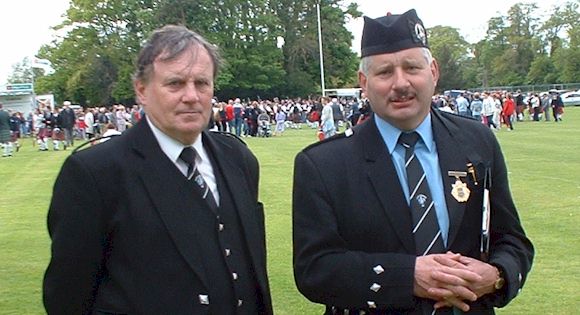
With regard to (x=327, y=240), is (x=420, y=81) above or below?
above

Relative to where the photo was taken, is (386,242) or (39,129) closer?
(386,242)

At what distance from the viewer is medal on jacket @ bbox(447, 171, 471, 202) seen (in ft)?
9.58

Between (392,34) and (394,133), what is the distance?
389 mm

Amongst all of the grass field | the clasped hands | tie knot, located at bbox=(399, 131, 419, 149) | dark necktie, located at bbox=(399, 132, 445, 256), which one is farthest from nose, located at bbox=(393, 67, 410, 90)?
the grass field

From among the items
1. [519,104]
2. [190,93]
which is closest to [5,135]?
[519,104]

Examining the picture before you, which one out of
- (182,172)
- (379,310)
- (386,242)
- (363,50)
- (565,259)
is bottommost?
(565,259)

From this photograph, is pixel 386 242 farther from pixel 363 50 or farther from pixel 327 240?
pixel 363 50

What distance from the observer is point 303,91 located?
72.0 meters

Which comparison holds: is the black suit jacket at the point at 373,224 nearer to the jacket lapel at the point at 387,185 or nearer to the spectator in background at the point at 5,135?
the jacket lapel at the point at 387,185

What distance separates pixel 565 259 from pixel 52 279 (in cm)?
646

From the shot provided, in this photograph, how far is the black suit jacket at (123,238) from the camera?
2936mm

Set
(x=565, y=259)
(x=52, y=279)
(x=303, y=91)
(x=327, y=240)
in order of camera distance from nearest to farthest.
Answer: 1. (x=327, y=240)
2. (x=52, y=279)
3. (x=565, y=259)
4. (x=303, y=91)

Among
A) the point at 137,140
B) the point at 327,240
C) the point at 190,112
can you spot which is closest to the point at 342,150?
the point at 327,240

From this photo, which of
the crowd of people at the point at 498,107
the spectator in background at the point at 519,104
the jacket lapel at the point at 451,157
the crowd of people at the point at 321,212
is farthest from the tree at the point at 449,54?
the crowd of people at the point at 321,212
